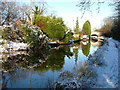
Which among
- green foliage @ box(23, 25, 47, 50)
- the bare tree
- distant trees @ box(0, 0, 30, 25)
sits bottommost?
green foliage @ box(23, 25, 47, 50)

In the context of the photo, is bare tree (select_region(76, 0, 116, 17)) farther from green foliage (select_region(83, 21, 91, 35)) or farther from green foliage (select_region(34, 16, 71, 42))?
green foliage (select_region(83, 21, 91, 35))

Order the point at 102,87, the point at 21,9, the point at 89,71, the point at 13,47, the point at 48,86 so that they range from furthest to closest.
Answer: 1. the point at 21,9
2. the point at 13,47
3. the point at 89,71
4. the point at 48,86
5. the point at 102,87

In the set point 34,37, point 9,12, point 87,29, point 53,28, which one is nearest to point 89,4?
point 34,37

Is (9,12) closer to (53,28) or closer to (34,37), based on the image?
(53,28)

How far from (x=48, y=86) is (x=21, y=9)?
23.0 m

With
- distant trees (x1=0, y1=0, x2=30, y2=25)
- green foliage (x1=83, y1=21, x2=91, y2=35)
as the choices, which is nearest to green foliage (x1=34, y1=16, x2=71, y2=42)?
distant trees (x1=0, y1=0, x2=30, y2=25)

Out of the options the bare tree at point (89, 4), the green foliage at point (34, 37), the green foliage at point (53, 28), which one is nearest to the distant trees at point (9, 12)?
the green foliage at point (53, 28)

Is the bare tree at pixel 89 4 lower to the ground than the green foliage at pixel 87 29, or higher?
higher

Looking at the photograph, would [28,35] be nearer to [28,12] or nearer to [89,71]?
[89,71]

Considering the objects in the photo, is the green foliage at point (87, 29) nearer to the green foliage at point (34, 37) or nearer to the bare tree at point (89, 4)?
the green foliage at point (34, 37)

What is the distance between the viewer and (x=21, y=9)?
27562 millimetres

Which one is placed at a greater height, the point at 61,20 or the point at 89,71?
the point at 61,20

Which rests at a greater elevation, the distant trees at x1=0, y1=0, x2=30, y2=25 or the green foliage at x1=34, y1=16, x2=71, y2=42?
the distant trees at x1=0, y1=0, x2=30, y2=25

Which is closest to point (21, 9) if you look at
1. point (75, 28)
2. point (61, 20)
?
point (61, 20)
